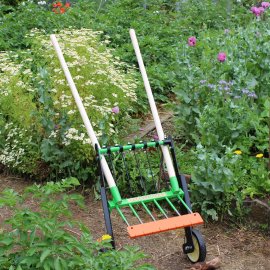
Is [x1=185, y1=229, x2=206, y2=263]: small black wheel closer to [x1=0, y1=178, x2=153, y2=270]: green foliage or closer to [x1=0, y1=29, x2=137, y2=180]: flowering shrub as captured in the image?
[x1=0, y1=178, x2=153, y2=270]: green foliage

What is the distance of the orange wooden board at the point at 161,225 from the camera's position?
11.4 feet

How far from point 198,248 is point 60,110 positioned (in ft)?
5.90

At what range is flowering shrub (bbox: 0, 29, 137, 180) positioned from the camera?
5.05m

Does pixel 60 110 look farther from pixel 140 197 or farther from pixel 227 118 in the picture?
pixel 140 197

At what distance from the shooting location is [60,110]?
5.18 metres

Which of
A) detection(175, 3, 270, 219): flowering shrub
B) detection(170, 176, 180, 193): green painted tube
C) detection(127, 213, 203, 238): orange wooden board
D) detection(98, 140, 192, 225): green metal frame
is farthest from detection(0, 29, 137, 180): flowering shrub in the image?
detection(127, 213, 203, 238): orange wooden board

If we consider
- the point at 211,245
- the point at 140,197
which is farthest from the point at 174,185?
the point at 211,245

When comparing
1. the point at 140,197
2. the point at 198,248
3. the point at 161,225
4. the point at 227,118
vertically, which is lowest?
the point at 198,248

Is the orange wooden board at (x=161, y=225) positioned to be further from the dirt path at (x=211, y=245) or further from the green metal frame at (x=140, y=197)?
the dirt path at (x=211, y=245)

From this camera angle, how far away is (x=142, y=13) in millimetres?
9312

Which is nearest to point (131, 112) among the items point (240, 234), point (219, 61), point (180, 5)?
point (219, 61)

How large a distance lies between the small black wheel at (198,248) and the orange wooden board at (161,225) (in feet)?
0.98

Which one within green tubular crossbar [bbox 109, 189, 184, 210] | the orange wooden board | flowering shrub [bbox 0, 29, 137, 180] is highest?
flowering shrub [bbox 0, 29, 137, 180]

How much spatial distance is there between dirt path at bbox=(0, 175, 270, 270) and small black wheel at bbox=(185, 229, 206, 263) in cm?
8
